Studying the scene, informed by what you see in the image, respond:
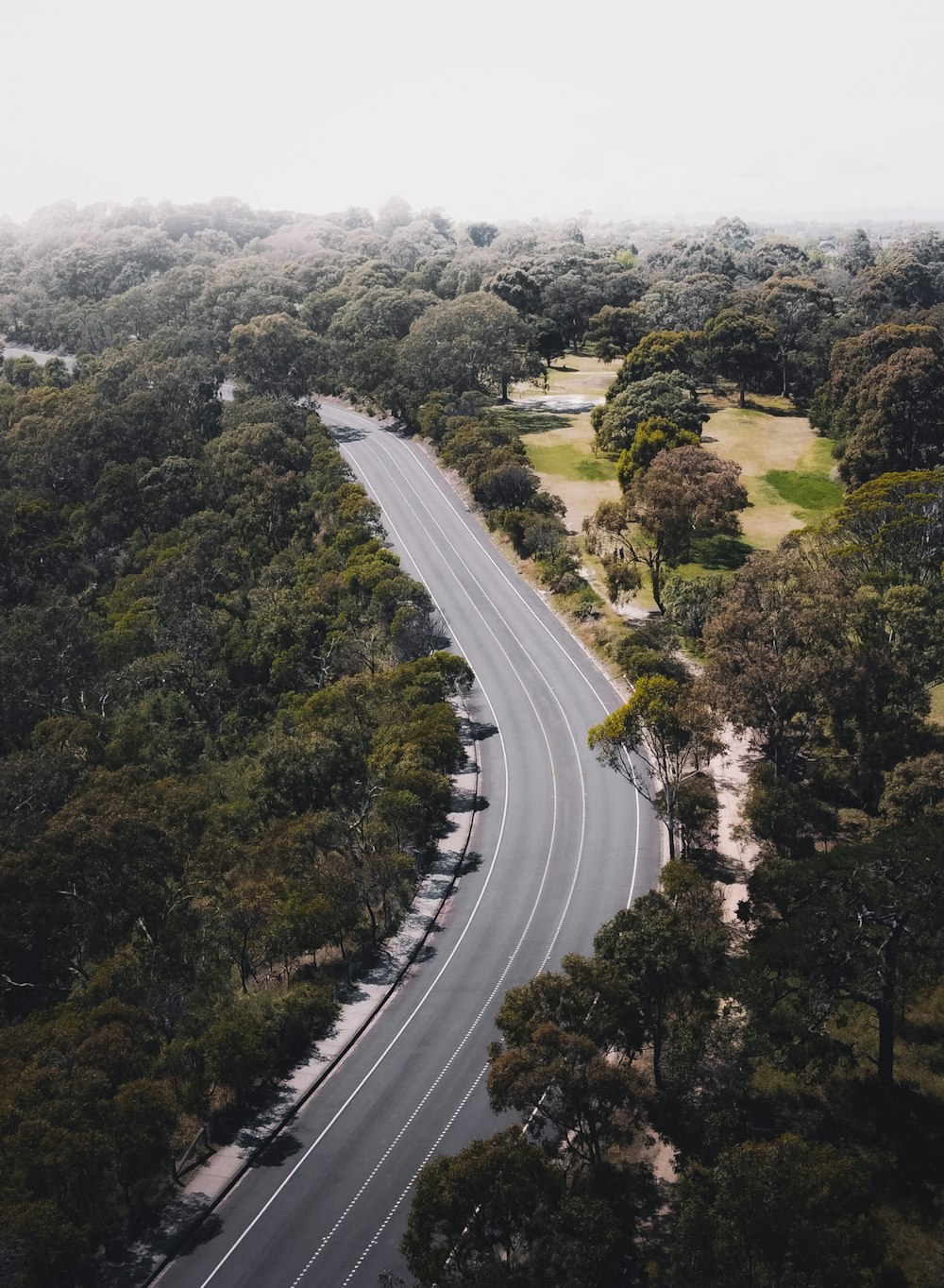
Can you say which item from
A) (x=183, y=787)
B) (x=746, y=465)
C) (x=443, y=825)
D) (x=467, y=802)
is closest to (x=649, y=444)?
(x=746, y=465)

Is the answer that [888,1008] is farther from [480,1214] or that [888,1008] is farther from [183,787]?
[183,787]

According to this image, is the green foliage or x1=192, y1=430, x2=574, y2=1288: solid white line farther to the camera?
the green foliage

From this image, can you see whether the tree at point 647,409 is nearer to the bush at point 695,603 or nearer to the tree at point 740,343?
the tree at point 740,343

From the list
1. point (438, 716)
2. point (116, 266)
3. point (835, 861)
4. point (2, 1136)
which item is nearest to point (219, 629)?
point (438, 716)

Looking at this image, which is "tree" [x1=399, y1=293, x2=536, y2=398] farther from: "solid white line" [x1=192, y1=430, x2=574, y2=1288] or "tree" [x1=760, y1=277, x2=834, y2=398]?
"solid white line" [x1=192, y1=430, x2=574, y2=1288]

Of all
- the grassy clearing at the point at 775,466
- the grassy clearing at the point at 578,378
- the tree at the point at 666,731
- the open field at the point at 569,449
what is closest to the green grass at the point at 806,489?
the grassy clearing at the point at 775,466

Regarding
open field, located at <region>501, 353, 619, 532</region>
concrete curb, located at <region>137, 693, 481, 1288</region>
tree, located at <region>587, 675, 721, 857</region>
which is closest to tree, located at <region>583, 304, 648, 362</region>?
open field, located at <region>501, 353, 619, 532</region>
